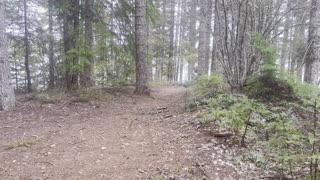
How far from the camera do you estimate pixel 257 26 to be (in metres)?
6.24

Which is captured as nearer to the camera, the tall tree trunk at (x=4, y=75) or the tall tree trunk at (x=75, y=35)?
the tall tree trunk at (x=4, y=75)

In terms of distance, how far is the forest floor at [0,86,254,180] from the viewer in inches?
146

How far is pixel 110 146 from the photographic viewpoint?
4.69 meters

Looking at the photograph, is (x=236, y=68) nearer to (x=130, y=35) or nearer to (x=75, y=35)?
(x=130, y=35)

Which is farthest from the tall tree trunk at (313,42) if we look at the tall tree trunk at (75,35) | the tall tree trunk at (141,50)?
the tall tree trunk at (75,35)

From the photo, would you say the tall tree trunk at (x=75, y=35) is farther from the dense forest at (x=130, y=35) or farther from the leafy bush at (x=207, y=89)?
the leafy bush at (x=207, y=89)

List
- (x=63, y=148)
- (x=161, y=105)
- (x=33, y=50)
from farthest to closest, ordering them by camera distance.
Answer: (x=33, y=50) → (x=161, y=105) → (x=63, y=148)

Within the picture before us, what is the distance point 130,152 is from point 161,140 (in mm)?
671

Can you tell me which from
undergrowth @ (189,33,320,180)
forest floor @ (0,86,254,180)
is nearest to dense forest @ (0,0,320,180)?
undergrowth @ (189,33,320,180)

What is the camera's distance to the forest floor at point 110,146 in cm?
371

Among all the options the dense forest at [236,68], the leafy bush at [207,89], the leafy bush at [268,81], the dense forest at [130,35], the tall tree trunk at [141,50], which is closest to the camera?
the dense forest at [236,68]

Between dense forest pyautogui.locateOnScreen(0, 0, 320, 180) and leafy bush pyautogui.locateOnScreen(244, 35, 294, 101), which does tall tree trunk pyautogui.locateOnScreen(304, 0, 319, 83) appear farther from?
leafy bush pyautogui.locateOnScreen(244, 35, 294, 101)

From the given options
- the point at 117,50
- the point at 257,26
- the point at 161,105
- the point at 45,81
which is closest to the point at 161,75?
the point at 45,81

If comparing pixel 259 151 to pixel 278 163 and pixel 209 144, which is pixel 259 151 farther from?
pixel 209 144
